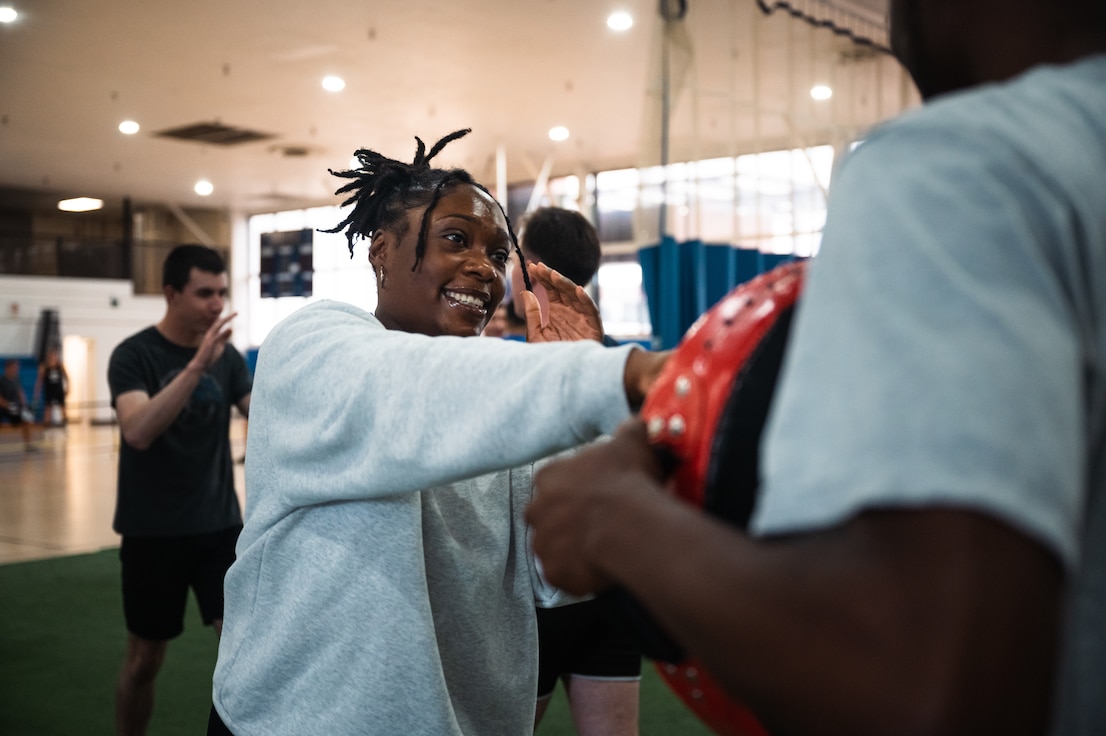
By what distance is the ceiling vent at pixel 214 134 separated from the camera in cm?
1352

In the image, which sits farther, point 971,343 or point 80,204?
point 80,204

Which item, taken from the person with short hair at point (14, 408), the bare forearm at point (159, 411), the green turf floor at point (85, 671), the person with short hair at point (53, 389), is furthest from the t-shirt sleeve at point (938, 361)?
the person with short hair at point (53, 389)

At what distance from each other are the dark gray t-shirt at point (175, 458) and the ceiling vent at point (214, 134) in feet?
33.9

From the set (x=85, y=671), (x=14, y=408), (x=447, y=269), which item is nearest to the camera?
(x=447, y=269)

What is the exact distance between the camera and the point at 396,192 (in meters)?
1.94

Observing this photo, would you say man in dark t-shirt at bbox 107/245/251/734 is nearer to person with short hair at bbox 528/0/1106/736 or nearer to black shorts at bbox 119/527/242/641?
black shorts at bbox 119/527/242/641

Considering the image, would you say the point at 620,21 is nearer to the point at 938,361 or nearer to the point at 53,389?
the point at 938,361

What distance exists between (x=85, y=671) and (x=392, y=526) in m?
3.91

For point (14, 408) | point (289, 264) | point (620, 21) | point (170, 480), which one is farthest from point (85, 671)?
point (289, 264)

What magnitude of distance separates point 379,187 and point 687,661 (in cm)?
138

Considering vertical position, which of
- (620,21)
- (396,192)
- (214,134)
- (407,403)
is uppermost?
(620,21)

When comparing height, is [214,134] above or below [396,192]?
above

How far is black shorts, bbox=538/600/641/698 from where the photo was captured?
253cm

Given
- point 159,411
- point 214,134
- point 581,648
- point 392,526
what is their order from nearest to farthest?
1. point 392,526
2. point 581,648
3. point 159,411
4. point 214,134
